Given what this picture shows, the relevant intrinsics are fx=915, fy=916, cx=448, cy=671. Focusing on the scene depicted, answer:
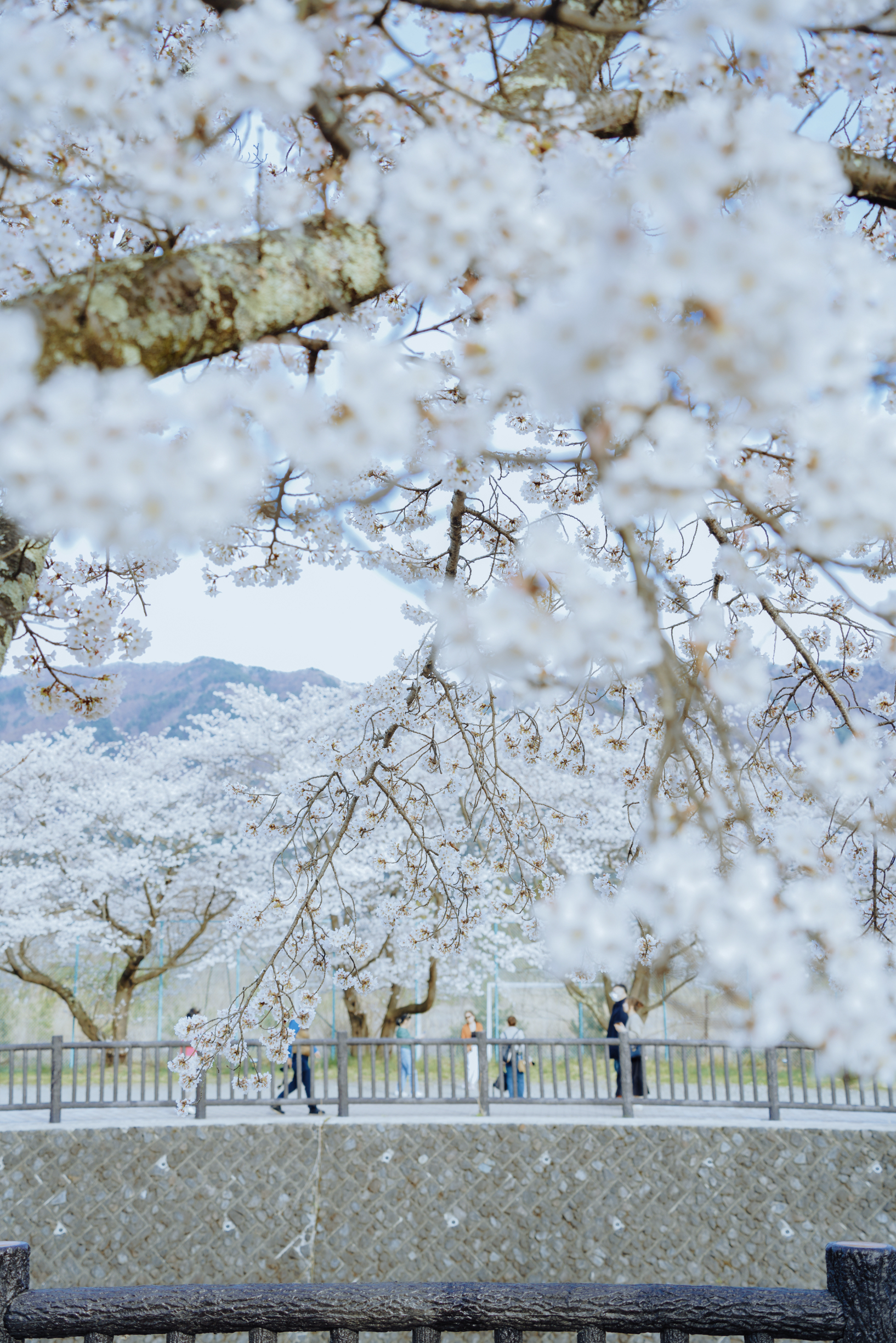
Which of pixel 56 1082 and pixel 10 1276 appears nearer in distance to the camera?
pixel 10 1276

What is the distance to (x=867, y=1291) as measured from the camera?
181 cm

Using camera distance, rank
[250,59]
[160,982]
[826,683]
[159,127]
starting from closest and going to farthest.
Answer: [250,59] < [159,127] < [826,683] < [160,982]

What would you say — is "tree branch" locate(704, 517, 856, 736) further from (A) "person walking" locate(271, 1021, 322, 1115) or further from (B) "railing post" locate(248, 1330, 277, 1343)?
(A) "person walking" locate(271, 1021, 322, 1115)

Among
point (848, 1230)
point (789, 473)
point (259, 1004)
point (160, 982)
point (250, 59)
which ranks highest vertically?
point (789, 473)

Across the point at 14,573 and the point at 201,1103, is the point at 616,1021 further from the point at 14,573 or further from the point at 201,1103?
the point at 14,573

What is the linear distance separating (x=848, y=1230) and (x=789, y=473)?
21.7 ft

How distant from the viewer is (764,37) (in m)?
0.82

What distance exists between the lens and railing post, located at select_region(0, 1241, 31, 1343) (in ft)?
6.13

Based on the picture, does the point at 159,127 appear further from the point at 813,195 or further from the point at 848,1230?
the point at 848,1230

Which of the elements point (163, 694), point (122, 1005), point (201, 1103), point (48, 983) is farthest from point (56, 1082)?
point (163, 694)

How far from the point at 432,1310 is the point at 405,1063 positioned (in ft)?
32.1

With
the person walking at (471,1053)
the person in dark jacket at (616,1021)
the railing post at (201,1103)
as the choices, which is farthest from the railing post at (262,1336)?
the person in dark jacket at (616,1021)

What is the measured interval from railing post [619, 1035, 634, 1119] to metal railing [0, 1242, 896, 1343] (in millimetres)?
5975

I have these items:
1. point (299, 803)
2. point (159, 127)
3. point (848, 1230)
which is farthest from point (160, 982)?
point (159, 127)
